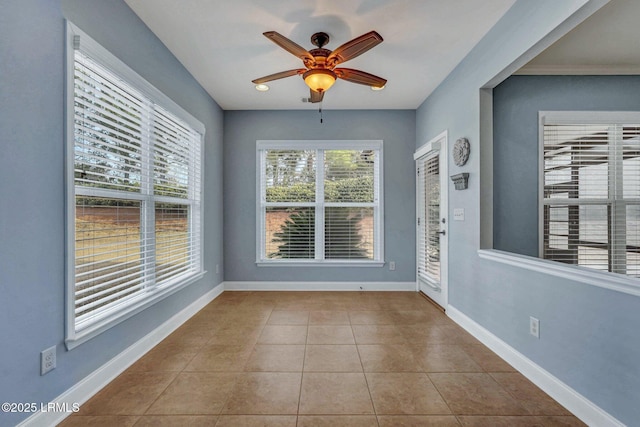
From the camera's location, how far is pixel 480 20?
235 centimetres

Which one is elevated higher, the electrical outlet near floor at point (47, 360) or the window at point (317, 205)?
the window at point (317, 205)

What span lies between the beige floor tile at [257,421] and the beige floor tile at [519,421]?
981 millimetres

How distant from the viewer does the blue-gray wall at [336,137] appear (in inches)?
171

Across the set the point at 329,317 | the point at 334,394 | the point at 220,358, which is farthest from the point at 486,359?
the point at 220,358

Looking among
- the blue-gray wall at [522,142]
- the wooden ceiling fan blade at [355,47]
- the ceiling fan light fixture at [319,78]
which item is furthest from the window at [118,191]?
the blue-gray wall at [522,142]

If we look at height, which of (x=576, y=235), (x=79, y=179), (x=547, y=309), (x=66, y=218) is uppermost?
(x=79, y=179)

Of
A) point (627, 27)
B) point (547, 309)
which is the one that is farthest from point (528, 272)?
point (627, 27)

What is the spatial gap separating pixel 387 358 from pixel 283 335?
1.00 meters

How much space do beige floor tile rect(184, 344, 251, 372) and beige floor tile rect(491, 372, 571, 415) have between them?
1.88 m

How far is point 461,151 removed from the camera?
2910 mm

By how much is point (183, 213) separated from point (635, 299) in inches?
140

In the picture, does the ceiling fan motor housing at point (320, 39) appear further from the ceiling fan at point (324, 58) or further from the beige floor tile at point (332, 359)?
the beige floor tile at point (332, 359)

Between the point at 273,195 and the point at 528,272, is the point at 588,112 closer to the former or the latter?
the point at 528,272

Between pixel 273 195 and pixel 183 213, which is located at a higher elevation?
pixel 273 195
